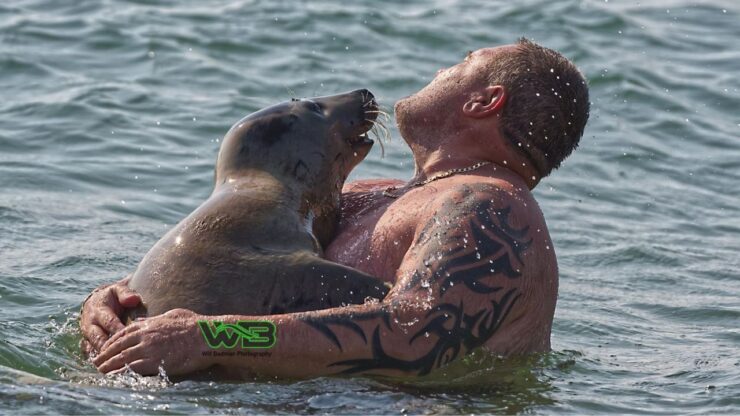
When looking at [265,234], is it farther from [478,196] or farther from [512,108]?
[512,108]

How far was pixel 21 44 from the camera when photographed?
594 inches

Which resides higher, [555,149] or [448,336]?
[555,149]

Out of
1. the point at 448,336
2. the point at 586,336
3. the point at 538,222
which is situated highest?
the point at 538,222

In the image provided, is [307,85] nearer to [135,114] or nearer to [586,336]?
[135,114]

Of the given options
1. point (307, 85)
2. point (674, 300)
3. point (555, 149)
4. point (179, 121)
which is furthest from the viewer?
point (307, 85)

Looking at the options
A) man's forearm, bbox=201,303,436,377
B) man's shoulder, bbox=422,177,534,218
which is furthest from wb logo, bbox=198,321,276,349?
man's shoulder, bbox=422,177,534,218

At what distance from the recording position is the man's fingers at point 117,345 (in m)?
6.07

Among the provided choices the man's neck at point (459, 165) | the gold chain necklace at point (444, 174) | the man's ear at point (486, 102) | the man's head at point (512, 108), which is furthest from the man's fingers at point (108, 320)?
the man's ear at point (486, 102)

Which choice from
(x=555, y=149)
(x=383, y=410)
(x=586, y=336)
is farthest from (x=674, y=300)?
(x=383, y=410)

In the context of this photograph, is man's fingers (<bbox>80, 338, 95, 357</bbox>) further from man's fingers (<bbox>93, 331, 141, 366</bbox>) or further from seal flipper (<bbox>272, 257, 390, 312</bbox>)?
seal flipper (<bbox>272, 257, 390, 312</bbox>)

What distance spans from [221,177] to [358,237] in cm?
73

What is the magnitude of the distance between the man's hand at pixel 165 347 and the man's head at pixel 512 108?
1.94m

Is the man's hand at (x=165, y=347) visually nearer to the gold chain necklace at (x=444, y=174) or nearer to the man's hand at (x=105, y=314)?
the man's hand at (x=105, y=314)

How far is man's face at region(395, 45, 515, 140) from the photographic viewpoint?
7.30 meters
